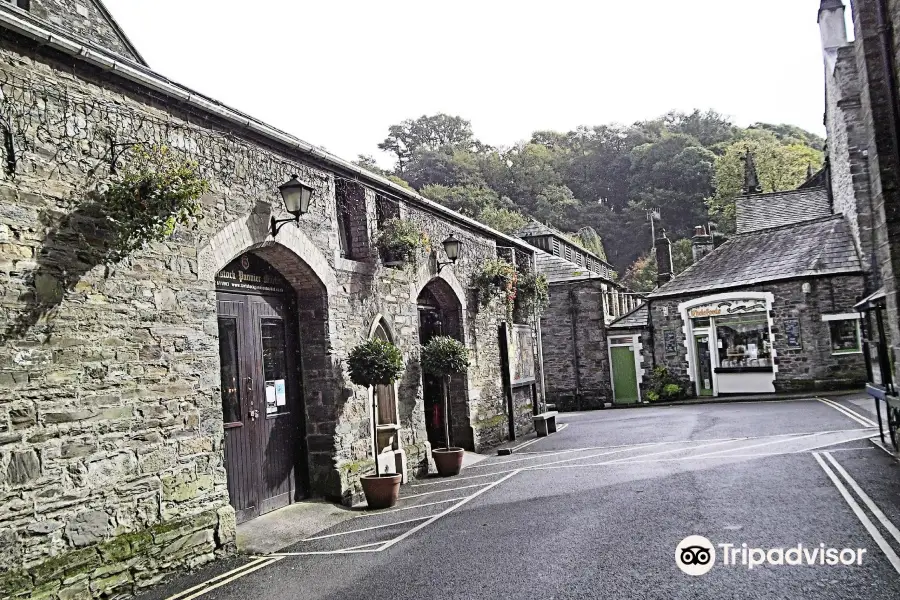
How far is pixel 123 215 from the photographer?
221 inches

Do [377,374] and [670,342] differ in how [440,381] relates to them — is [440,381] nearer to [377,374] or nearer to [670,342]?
[377,374]

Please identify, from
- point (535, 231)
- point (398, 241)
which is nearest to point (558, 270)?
point (535, 231)

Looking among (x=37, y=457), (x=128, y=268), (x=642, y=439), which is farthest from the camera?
(x=642, y=439)

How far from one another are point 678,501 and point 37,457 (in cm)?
625

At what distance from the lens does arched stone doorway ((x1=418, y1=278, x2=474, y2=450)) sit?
42.2ft

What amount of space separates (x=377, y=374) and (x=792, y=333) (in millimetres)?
16277

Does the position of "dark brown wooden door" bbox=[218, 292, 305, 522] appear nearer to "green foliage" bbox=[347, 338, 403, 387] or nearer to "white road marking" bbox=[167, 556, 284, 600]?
"green foliage" bbox=[347, 338, 403, 387]

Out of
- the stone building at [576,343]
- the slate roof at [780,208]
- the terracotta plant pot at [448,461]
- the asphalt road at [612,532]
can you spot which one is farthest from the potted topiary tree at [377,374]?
the slate roof at [780,208]

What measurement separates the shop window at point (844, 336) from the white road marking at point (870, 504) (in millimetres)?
12408

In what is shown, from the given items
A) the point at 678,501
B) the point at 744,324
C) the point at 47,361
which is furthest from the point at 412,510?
the point at 744,324

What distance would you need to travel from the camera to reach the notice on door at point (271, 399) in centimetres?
834

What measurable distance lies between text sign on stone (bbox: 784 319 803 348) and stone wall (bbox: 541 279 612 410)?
641 cm

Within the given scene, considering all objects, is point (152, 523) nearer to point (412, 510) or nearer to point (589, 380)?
point (412, 510)

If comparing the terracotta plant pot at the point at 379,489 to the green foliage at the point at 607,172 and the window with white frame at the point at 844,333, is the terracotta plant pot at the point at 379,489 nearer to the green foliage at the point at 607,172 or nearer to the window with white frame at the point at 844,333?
the window with white frame at the point at 844,333
